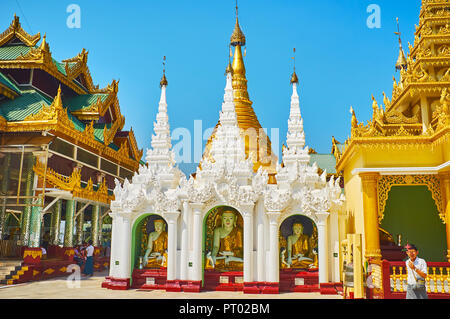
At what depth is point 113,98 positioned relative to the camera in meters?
26.0

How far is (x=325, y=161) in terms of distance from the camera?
984 inches

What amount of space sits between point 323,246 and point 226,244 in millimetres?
3002

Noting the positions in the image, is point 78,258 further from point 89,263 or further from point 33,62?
point 33,62

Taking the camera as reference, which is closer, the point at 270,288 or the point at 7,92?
the point at 270,288

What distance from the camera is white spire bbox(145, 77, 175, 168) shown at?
47.2 feet

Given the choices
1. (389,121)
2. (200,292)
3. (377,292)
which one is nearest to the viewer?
(377,292)

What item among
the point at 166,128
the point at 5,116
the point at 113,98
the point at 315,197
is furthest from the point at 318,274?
the point at 113,98

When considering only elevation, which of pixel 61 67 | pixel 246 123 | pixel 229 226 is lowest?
pixel 229 226

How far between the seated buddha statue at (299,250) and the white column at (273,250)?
1066 millimetres

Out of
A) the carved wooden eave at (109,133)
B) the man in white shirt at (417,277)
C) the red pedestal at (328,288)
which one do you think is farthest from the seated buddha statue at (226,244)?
the carved wooden eave at (109,133)

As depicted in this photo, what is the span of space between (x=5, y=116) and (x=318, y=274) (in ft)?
47.2

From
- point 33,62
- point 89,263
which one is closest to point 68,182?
point 89,263

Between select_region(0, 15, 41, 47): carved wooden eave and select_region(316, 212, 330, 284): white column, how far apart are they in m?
17.2
